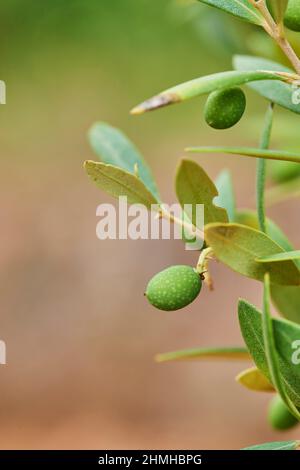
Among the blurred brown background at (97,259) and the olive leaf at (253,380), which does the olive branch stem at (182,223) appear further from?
the blurred brown background at (97,259)

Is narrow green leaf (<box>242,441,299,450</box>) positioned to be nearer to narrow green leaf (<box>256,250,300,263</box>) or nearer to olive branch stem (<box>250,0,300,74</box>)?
narrow green leaf (<box>256,250,300,263</box>)

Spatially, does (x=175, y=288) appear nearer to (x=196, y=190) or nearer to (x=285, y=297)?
(x=196, y=190)

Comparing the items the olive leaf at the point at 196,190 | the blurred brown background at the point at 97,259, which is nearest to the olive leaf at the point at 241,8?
the olive leaf at the point at 196,190

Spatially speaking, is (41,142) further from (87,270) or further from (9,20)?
(87,270)

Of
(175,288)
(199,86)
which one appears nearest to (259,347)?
(175,288)

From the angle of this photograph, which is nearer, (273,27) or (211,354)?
(273,27)

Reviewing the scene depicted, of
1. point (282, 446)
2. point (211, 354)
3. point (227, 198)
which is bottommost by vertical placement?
point (282, 446)
